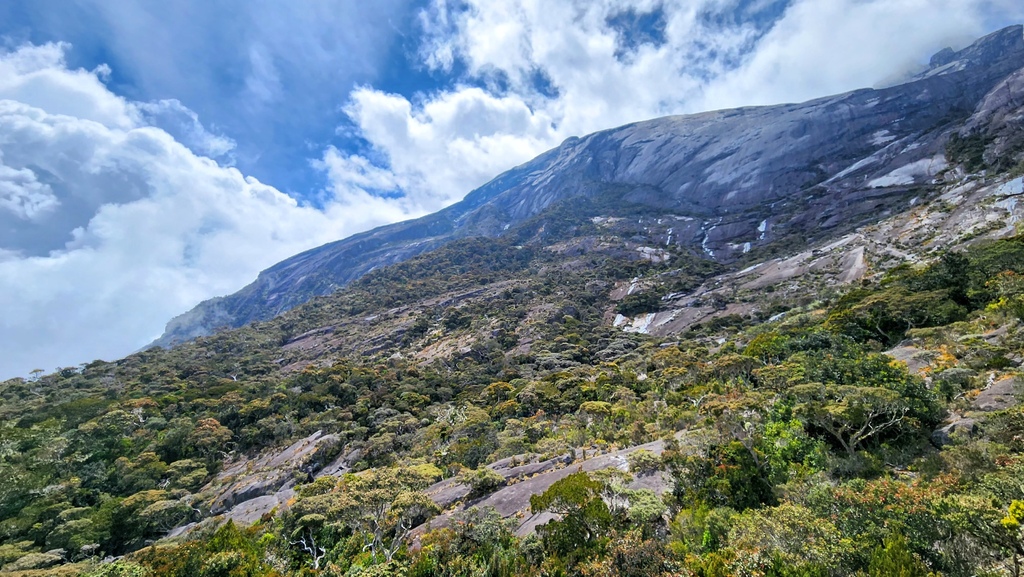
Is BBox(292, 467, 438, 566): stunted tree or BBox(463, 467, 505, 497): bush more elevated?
BBox(292, 467, 438, 566): stunted tree

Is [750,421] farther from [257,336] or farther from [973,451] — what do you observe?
[257,336]

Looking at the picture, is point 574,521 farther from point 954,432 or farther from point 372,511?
point 954,432

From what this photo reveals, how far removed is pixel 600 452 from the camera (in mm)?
20969

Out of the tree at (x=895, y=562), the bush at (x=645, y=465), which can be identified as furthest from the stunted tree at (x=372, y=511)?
the tree at (x=895, y=562)

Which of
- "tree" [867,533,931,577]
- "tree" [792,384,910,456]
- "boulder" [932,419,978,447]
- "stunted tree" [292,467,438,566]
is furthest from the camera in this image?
"stunted tree" [292,467,438,566]

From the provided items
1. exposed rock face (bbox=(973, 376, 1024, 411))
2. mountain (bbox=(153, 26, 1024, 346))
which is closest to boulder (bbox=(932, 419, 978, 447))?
exposed rock face (bbox=(973, 376, 1024, 411))

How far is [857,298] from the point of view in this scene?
120 feet

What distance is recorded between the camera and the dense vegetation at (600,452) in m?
8.38

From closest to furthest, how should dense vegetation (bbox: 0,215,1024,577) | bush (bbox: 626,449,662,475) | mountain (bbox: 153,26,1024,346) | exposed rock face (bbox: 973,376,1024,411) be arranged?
dense vegetation (bbox: 0,215,1024,577)
exposed rock face (bbox: 973,376,1024,411)
bush (bbox: 626,449,662,475)
mountain (bbox: 153,26,1024,346)

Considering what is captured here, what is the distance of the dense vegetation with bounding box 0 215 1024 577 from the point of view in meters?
8.38

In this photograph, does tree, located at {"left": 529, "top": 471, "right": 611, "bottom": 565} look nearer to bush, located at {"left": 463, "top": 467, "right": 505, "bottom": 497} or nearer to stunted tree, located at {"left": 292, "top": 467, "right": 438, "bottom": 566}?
stunted tree, located at {"left": 292, "top": 467, "right": 438, "bottom": 566}

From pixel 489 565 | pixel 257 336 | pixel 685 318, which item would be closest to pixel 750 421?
pixel 489 565

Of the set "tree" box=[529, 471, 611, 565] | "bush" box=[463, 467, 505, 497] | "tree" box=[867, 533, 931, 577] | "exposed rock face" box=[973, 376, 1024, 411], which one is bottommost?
"bush" box=[463, 467, 505, 497]

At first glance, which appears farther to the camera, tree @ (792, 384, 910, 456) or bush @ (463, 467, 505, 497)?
bush @ (463, 467, 505, 497)
